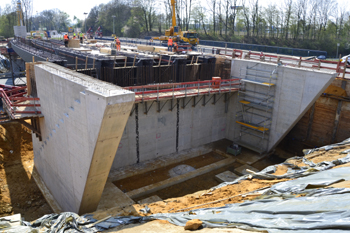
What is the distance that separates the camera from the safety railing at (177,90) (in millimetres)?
17570

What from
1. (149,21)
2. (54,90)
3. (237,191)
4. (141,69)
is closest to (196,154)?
(141,69)

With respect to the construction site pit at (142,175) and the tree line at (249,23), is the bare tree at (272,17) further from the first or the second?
the construction site pit at (142,175)

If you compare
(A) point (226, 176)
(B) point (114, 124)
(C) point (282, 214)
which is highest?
(B) point (114, 124)

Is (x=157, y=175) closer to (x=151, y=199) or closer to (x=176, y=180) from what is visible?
(x=176, y=180)

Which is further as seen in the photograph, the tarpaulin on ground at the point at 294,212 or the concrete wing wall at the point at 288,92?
the concrete wing wall at the point at 288,92

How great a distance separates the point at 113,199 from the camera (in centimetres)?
1490

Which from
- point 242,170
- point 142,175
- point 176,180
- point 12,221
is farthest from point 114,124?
point 242,170

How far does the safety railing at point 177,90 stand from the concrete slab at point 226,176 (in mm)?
5758

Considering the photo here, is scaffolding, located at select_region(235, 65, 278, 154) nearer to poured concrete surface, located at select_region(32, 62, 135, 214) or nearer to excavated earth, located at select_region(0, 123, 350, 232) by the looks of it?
excavated earth, located at select_region(0, 123, 350, 232)

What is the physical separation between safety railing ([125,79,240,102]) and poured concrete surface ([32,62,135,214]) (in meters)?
4.40

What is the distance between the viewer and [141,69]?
2033 cm

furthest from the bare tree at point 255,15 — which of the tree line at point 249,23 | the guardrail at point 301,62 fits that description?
the guardrail at point 301,62

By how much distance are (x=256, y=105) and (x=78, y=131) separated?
14.4 m

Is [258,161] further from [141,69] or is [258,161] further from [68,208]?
[68,208]
